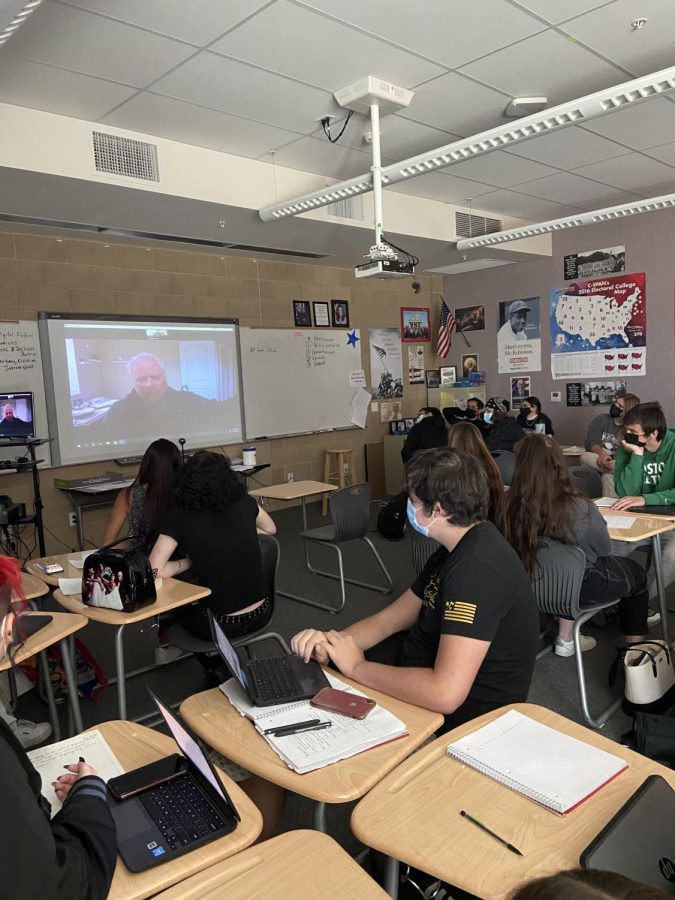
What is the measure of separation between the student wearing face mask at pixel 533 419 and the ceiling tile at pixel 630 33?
11.9 ft

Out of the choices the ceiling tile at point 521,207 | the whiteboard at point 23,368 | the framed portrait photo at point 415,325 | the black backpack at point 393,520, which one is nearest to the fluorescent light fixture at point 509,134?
the ceiling tile at point 521,207

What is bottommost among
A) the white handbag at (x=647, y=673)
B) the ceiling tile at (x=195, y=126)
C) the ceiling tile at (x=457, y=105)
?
the white handbag at (x=647, y=673)

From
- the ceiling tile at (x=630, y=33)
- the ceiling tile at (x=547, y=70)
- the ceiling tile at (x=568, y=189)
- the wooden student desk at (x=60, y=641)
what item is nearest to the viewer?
the wooden student desk at (x=60, y=641)

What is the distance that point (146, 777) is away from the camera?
1.27m

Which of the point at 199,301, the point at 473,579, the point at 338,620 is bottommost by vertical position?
the point at 338,620

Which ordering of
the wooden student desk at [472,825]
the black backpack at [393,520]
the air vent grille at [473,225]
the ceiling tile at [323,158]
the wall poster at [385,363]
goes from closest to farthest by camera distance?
the wooden student desk at [472,825], the ceiling tile at [323,158], the black backpack at [393,520], the air vent grille at [473,225], the wall poster at [385,363]

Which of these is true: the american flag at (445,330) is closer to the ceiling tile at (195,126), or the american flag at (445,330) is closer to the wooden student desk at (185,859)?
the ceiling tile at (195,126)

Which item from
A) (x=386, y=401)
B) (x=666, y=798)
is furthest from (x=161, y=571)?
(x=386, y=401)

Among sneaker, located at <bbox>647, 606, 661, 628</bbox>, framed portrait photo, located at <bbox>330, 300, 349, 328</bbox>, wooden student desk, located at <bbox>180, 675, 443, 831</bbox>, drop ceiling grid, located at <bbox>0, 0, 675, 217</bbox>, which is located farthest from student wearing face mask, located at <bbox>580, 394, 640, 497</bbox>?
wooden student desk, located at <bbox>180, 675, 443, 831</bbox>

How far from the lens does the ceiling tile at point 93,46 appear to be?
2.65m

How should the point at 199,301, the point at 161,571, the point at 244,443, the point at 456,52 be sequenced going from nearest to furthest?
the point at 161,571
the point at 456,52
the point at 199,301
the point at 244,443

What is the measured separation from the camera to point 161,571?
8.59 feet

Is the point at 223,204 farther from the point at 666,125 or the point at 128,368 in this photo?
the point at 666,125

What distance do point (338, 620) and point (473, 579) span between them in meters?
2.56
